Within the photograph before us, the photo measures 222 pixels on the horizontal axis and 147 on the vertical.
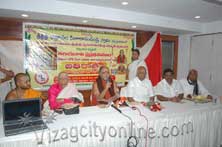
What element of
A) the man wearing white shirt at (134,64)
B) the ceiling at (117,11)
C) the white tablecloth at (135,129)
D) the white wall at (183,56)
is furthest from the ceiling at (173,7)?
the white tablecloth at (135,129)

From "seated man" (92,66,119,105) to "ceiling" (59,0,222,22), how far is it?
1.03 meters

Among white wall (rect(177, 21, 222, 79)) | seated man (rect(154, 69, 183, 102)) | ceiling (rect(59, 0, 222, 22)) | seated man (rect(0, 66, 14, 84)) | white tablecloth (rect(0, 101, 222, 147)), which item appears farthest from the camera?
white wall (rect(177, 21, 222, 79))

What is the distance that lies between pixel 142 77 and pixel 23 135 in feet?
5.50

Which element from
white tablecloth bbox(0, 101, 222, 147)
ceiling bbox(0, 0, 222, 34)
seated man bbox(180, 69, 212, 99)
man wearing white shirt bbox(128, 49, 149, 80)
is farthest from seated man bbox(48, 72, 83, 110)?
seated man bbox(180, 69, 212, 99)

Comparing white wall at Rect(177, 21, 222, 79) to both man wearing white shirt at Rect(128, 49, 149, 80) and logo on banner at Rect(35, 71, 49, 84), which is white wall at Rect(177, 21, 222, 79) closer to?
man wearing white shirt at Rect(128, 49, 149, 80)

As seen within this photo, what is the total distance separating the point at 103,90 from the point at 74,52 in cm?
111

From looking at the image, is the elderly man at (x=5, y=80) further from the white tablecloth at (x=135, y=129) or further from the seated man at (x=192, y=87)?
the seated man at (x=192, y=87)

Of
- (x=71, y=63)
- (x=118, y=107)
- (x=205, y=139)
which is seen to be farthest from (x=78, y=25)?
(x=205, y=139)

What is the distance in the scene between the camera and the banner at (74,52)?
312cm

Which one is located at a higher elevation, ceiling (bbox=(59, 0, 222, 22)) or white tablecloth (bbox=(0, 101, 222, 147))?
ceiling (bbox=(59, 0, 222, 22))

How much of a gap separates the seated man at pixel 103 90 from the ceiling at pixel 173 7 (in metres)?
1.03

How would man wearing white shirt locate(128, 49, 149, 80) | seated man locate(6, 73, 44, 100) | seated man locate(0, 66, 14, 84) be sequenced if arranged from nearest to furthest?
seated man locate(6, 73, 44, 100) < seated man locate(0, 66, 14, 84) < man wearing white shirt locate(128, 49, 149, 80)

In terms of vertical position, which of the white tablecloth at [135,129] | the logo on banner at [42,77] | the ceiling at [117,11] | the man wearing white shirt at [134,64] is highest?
the ceiling at [117,11]

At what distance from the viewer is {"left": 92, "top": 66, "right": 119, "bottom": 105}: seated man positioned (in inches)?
103
